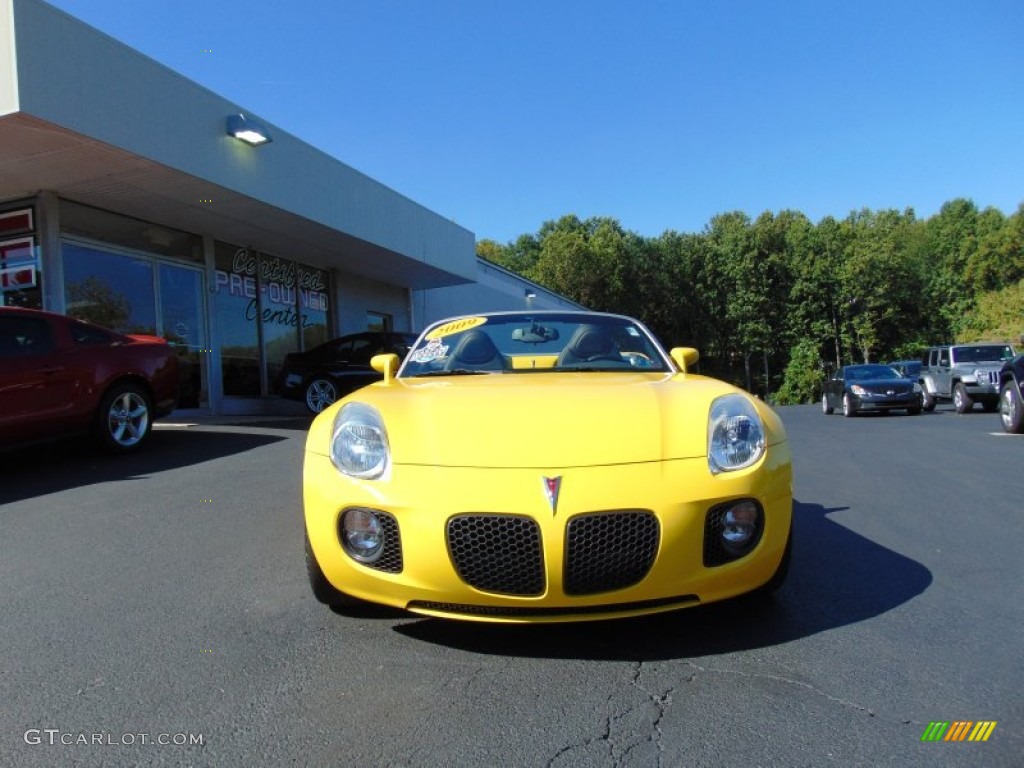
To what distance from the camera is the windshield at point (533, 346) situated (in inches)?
153

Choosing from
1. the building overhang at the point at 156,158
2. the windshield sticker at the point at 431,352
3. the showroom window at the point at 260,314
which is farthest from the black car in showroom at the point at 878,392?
the windshield sticker at the point at 431,352

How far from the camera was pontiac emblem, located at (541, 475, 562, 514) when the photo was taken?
7.84 ft

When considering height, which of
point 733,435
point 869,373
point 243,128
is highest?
point 243,128

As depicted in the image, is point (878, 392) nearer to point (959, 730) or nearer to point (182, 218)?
point (182, 218)

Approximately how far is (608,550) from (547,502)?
0.87 feet

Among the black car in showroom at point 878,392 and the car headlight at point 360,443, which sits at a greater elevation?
the car headlight at point 360,443

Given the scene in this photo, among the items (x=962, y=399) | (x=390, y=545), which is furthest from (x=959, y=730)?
(x=962, y=399)

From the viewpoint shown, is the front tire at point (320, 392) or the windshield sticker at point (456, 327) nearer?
the windshield sticker at point (456, 327)

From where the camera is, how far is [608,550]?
2.39 m

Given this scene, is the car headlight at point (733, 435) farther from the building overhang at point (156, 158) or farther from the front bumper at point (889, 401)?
the front bumper at point (889, 401)

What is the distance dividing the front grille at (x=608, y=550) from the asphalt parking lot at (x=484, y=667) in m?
0.33

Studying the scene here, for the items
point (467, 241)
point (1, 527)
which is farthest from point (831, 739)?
point (467, 241)

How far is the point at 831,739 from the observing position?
2.03 m

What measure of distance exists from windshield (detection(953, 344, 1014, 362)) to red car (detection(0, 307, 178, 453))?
16462 mm
